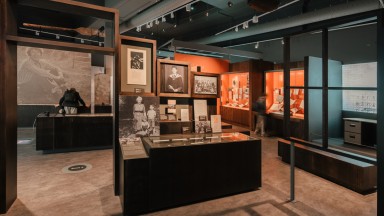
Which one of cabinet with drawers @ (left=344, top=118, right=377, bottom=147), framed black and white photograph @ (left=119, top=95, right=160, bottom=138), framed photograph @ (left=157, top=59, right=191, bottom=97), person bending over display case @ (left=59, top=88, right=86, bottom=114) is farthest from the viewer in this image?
person bending over display case @ (left=59, top=88, right=86, bottom=114)

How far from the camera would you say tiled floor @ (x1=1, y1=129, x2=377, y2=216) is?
109 inches

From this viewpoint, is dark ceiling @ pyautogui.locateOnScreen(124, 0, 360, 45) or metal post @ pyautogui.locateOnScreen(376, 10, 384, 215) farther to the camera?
dark ceiling @ pyautogui.locateOnScreen(124, 0, 360, 45)

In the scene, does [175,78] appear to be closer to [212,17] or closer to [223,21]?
[212,17]

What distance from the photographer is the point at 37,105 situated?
9.13 metres

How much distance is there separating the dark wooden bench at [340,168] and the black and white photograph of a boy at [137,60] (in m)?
3.33

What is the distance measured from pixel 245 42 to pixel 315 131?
594 cm

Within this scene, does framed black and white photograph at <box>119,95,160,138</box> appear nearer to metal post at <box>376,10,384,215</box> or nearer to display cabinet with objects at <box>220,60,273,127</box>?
metal post at <box>376,10,384,215</box>

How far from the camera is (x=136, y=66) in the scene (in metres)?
3.43

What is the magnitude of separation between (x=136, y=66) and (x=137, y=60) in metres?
0.10

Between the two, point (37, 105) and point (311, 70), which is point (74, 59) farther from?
point (311, 70)

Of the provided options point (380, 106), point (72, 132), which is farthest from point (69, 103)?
point (380, 106)

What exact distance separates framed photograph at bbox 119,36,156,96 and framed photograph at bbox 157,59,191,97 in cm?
17

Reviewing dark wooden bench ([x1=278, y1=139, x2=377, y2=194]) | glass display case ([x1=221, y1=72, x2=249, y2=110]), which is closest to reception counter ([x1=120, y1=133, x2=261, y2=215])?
dark wooden bench ([x1=278, y1=139, x2=377, y2=194])

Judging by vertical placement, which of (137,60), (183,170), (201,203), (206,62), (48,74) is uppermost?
(206,62)
